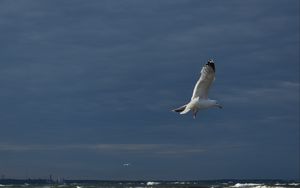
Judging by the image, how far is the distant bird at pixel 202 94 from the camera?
83.1 feet

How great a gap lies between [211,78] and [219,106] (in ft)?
5.11

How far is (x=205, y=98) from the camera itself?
88.5ft

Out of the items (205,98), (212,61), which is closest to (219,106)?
(205,98)

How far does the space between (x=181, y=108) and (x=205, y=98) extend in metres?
1.72

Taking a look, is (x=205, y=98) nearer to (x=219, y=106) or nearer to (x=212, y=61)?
(x=219, y=106)

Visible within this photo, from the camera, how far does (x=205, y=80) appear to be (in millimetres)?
25922

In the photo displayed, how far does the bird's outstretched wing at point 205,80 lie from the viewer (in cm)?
2527

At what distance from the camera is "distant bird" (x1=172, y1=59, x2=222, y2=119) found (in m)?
25.3

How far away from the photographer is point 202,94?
87.8 feet

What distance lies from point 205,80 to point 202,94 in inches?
38.9

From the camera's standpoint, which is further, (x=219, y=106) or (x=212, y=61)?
(x=219, y=106)

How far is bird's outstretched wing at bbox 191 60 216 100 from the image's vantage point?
25.3 m

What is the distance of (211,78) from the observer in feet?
84.3
